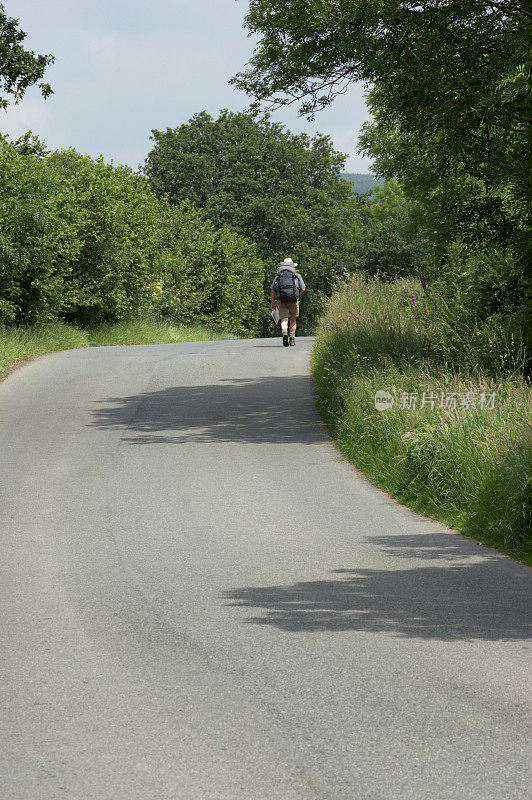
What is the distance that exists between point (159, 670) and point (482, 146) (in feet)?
28.9

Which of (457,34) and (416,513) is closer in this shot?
(416,513)

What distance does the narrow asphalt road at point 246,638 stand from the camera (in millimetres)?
3729

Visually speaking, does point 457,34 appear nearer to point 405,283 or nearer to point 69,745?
point 69,745

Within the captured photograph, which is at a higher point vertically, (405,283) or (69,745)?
(405,283)

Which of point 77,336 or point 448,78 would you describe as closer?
point 448,78

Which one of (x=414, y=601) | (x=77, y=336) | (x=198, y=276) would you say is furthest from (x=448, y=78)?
(x=198, y=276)

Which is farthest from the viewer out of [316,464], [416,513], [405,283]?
[405,283]

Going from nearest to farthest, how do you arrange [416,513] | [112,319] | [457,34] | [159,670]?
[159,670], [416,513], [457,34], [112,319]

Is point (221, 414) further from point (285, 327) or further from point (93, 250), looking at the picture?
point (93, 250)

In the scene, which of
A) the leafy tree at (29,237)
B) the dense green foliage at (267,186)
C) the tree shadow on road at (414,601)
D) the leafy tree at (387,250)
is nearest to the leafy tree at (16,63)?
the leafy tree at (29,237)

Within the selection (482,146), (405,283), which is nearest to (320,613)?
(482,146)

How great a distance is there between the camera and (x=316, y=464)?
11.0m

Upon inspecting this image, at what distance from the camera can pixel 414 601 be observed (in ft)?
19.7

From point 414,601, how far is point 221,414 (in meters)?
8.46
